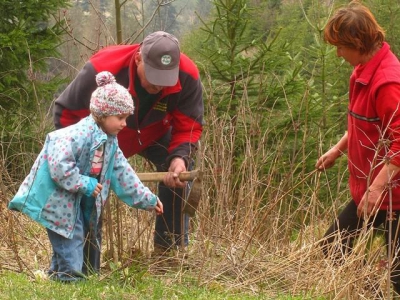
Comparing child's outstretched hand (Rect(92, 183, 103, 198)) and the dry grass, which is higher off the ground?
child's outstretched hand (Rect(92, 183, 103, 198))

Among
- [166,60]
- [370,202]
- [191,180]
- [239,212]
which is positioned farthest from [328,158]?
[166,60]

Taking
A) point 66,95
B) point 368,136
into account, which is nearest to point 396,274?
point 368,136

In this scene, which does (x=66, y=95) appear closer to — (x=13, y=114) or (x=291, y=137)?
(x=291, y=137)

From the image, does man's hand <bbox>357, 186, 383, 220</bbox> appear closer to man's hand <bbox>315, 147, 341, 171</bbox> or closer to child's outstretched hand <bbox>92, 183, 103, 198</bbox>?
man's hand <bbox>315, 147, 341, 171</bbox>

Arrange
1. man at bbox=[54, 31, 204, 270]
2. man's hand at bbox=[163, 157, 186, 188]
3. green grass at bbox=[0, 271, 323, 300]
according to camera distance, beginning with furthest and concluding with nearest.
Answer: man's hand at bbox=[163, 157, 186, 188]
man at bbox=[54, 31, 204, 270]
green grass at bbox=[0, 271, 323, 300]

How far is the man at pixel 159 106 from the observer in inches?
185

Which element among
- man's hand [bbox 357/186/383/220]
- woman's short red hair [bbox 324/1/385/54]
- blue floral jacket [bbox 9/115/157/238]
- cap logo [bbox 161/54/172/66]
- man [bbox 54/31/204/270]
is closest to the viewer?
man's hand [bbox 357/186/383/220]

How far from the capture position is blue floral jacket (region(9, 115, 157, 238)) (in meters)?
4.34

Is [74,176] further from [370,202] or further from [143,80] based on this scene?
[370,202]

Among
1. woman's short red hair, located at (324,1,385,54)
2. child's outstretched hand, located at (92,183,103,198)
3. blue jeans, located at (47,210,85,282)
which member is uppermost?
woman's short red hair, located at (324,1,385,54)

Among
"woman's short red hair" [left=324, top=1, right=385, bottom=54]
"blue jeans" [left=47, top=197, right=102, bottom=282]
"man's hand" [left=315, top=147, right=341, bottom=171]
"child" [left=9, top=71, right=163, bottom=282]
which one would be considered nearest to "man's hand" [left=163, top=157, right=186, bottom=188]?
"child" [left=9, top=71, right=163, bottom=282]

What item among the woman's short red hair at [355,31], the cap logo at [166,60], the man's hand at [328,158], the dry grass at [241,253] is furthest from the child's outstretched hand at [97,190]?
the woman's short red hair at [355,31]

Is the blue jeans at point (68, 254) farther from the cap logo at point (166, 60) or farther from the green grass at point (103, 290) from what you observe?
the cap logo at point (166, 60)

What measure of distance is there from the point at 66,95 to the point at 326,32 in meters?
1.65
